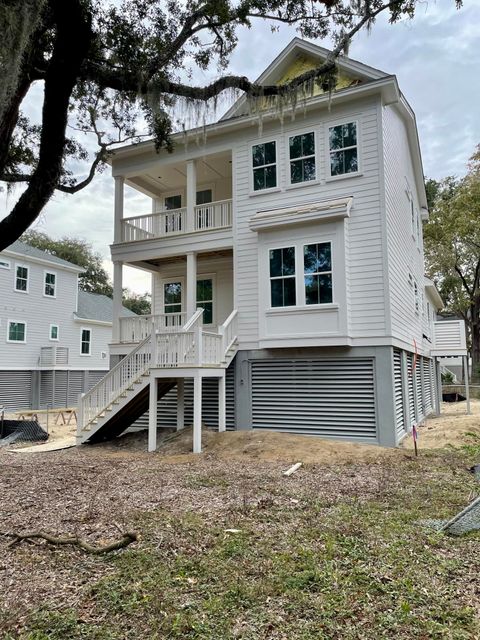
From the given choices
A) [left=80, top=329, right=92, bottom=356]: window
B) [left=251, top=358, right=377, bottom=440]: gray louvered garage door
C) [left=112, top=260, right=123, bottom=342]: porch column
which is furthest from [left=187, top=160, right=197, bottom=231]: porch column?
[left=80, top=329, right=92, bottom=356]: window

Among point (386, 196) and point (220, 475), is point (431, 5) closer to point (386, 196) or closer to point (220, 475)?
point (386, 196)

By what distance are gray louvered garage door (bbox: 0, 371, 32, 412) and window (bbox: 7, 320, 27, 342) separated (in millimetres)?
1678

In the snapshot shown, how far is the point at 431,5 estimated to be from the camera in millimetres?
7402

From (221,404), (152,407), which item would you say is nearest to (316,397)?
(221,404)

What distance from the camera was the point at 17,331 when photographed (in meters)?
22.9

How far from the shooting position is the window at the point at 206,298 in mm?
14469

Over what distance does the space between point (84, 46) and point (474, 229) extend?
88.4 ft

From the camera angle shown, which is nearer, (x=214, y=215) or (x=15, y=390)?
(x=214, y=215)

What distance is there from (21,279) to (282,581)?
2326 cm

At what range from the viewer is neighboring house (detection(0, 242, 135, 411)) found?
2253cm

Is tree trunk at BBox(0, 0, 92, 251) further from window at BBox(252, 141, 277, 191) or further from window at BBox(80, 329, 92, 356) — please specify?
window at BBox(80, 329, 92, 356)

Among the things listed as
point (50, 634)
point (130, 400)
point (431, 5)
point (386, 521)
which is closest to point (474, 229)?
point (431, 5)

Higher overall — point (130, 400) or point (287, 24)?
point (287, 24)

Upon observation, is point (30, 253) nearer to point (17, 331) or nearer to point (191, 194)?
point (17, 331)
